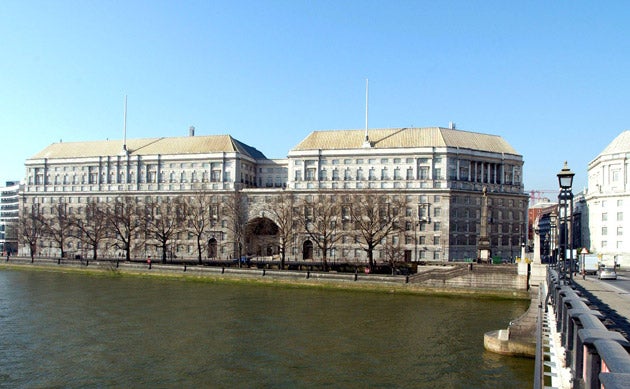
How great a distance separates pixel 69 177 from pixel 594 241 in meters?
108

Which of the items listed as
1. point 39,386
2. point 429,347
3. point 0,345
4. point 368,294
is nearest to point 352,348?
point 429,347

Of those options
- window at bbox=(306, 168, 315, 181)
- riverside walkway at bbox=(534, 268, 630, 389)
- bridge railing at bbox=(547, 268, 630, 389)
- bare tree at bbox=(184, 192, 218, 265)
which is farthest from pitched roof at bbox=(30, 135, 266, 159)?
bridge railing at bbox=(547, 268, 630, 389)

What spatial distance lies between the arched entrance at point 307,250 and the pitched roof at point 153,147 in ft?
80.8

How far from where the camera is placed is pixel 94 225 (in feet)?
345

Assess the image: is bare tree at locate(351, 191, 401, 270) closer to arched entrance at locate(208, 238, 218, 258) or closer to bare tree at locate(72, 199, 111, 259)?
arched entrance at locate(208, 238, 218, 258)

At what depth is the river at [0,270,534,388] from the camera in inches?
1093

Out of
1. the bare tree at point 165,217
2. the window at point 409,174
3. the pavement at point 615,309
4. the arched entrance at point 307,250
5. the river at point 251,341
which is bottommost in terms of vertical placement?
the river at point 251,341

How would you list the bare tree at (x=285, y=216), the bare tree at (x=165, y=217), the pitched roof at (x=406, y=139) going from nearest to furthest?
the bare tree at (x=285, y=216) → the bare tree at (x=165, y=217) → the pitched roof at (x=406, y=139)

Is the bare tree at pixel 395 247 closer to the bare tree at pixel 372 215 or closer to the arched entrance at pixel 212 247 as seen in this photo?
the bare tree at pixel 372 215

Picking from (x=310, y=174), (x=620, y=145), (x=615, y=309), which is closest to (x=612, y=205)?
(x=620, y=145)

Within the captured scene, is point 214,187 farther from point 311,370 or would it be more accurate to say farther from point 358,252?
point 311,370

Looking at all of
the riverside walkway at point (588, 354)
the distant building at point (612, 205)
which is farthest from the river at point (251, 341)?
the distant building at point (612, 205)

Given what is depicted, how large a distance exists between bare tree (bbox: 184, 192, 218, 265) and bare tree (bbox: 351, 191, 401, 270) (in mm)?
27315

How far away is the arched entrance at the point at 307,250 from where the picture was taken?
10144cm
